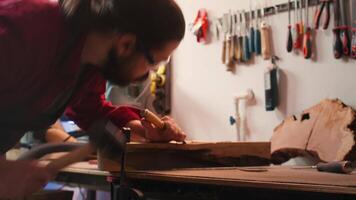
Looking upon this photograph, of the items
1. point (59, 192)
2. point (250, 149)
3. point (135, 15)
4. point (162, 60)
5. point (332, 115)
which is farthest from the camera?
point (59, 192)

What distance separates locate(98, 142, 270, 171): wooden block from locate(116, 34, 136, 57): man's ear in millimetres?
377

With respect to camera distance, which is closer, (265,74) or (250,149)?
(250,149)

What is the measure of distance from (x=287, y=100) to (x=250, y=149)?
1.78 ft

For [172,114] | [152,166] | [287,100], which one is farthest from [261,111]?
[152,166]

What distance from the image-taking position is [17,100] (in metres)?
0.87

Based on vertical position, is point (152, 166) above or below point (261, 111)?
below

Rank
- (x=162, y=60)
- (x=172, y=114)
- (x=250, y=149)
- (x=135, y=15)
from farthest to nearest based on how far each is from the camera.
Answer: (x=172, y=114), (x=250, y=149), (x=162, y=60), (x=135, y=15)

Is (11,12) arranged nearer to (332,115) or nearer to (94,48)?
(94,48)

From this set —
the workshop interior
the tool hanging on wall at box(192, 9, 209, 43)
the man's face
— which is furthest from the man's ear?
the tool hanging on wall at box(192, 9, 209, 43)

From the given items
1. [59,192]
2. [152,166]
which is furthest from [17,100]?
[59,192]

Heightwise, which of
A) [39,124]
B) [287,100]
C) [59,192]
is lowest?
[59,192]

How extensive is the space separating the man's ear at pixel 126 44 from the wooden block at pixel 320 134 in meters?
0.93

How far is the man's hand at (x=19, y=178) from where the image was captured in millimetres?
740

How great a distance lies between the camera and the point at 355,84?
66.1 inches
